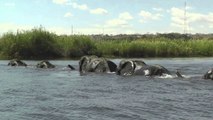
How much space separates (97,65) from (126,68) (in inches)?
136

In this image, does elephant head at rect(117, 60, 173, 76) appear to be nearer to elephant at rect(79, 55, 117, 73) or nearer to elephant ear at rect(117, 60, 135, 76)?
elephant ear at rect(117, 60, 135, 76)

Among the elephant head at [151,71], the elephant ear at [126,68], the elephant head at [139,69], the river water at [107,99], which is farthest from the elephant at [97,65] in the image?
the river water at [107,99]

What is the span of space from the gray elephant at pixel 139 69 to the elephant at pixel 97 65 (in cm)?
227

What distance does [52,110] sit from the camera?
16.9 meters

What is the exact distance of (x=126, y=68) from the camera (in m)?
30.8

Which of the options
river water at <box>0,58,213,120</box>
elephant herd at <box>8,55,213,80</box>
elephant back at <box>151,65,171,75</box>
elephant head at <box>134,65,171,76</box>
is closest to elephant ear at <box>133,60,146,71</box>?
elephant herd at <box>8,55,213,80</box>

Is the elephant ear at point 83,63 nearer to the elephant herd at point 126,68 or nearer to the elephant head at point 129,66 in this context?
the elephant herd at point 126,68

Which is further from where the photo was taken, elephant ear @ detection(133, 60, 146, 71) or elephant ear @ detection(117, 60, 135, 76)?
elephant ear @ detection(117, 60, 135, 76)

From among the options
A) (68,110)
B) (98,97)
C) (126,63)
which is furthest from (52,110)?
(126,63)

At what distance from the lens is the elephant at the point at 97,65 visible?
33.1 m

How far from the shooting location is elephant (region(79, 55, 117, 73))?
33125 mm

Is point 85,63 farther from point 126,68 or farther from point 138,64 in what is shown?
point 138,64

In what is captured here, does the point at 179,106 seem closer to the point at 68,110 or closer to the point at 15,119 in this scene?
the point at 68,110

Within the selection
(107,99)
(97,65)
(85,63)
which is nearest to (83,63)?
(85,63)
